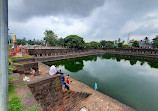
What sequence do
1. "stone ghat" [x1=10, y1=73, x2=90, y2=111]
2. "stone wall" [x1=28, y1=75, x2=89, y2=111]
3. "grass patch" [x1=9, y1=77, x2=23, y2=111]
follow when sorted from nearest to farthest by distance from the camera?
1. "grass patch" [x1=9, y1=77, x2=23, y2=111]
2. "stone ghat" [x1=10, y1=73, x2=90, y2=111]
3. "stone wall" [x1=28, y1=75, x2=89, y2=111]

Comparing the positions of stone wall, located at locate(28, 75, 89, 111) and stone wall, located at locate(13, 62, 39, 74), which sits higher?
stone wall, located at locate(13, 62, 39, 74)

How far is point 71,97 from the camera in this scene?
5098mm

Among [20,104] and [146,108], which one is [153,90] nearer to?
[146,108]

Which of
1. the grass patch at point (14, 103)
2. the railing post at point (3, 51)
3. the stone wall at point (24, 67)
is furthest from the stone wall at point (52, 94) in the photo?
the stone wall at point (24, 67)

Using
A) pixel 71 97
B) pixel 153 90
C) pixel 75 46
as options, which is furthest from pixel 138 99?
pixel 75 46

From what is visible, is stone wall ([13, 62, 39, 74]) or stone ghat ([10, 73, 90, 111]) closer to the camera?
stone ghat ([10, 73, 90, 111])

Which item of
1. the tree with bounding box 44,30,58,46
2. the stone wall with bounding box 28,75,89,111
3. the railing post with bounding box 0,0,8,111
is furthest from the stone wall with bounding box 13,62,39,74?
the tree with bounding box 44,30,58,46

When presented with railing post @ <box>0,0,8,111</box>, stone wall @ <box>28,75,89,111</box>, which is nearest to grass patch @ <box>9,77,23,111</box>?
stone wall @ <box>28,75,89,111</box>

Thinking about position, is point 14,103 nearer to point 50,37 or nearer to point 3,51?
point 3,51

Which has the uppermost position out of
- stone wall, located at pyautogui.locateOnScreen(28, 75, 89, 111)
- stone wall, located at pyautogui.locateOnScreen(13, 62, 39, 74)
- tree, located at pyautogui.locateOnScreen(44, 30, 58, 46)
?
tree, located at pyautogui.locateOnScreen(44, 30, 58, 46)

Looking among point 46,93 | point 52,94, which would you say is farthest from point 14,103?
point 52,94

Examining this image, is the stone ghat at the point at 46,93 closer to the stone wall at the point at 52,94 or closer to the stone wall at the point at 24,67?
the stone wall at the point at 52,94

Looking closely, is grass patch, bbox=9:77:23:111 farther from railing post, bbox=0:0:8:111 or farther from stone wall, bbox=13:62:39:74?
stone wall, bbox=13:62:39:74

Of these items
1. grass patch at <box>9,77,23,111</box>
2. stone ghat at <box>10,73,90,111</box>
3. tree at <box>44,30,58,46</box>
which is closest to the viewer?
grass patch at <box>9,77,23,111</box>
